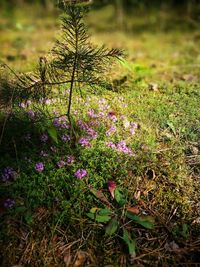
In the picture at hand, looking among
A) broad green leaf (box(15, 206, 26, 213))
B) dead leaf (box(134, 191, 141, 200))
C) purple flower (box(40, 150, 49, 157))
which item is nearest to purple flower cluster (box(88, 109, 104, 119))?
purple flower (box(40, 150, 49, 157))

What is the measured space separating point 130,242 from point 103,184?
0.50 meters

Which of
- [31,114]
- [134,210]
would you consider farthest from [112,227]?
[31,114]

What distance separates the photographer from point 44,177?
2488 mm

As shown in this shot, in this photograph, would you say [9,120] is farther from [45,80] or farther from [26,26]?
[26,26]

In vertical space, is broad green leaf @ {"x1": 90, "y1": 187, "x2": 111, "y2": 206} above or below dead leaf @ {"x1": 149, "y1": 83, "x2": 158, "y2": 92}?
below

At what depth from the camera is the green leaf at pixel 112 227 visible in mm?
2238

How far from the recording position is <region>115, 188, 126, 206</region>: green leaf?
241 cm

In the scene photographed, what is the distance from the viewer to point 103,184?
2520 mm

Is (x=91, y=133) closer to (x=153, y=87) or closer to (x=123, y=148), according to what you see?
(x=123, y=148)

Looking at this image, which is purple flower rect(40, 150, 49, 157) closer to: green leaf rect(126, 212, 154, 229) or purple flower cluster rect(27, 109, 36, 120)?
purple flower cluster rect(27, 109, 36, 120)

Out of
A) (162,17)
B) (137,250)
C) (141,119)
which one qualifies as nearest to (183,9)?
(162,17)

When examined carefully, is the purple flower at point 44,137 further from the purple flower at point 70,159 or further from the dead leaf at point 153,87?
the dead leaf at point 153,87

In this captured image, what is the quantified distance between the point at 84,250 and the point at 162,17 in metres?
7.45

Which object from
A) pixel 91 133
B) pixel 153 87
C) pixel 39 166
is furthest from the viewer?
pixel 153 87
